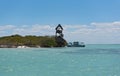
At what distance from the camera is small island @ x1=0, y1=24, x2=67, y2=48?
399 ft

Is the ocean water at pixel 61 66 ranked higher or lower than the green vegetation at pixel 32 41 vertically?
lower

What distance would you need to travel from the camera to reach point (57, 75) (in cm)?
Answer: 3031

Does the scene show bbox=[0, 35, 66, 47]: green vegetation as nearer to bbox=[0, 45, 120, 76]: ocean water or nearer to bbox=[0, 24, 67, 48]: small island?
bbox=[0, 24, 67, 48]: small island

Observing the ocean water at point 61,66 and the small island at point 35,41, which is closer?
the ocean water at point 61,66

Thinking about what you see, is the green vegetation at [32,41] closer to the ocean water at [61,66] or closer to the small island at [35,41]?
the small island at [35,41]

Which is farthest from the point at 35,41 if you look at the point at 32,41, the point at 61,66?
the point at 61,66

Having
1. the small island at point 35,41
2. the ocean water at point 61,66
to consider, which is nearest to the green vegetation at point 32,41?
the small island at point 35,41

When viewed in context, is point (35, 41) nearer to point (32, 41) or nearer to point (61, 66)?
point (32, 41)

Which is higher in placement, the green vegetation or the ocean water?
the green vegetation

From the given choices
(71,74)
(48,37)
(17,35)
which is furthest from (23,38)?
(71,74)

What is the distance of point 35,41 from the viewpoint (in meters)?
132

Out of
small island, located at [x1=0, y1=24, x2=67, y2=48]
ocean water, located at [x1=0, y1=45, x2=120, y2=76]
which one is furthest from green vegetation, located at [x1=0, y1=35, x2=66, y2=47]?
ocean water, located at [x1=0, y1=45, x2=120, y2=76]

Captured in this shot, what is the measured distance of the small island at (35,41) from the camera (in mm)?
121625

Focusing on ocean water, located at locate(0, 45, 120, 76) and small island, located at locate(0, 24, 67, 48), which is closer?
ocean water, located at locate(0, 45, 120, 76)
